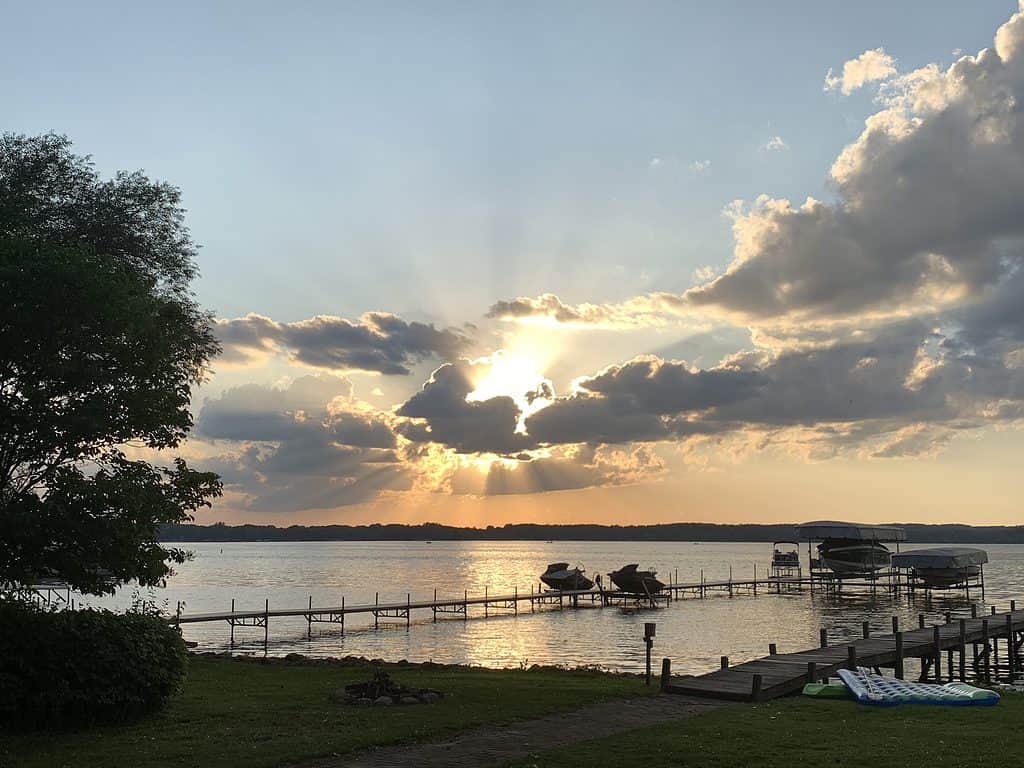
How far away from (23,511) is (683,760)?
13.3m

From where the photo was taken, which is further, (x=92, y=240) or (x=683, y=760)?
(x=92, y=240)

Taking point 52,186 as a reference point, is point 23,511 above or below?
below

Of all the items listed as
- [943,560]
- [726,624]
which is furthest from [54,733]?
[943,560]

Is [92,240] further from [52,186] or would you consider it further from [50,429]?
[50,429]

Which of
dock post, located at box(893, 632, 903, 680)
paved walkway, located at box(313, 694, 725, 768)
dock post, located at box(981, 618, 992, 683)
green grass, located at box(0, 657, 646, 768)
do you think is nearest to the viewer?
green grass, located at box(0, 657, 646, 768)

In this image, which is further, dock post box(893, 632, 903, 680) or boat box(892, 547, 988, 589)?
boat box(892, 547, 988, 589)

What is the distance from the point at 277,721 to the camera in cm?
1950

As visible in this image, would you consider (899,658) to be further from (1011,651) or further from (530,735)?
(530,735)

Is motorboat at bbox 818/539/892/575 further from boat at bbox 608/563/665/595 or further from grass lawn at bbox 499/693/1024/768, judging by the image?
grass lawn at bbox 499/693/1024/768

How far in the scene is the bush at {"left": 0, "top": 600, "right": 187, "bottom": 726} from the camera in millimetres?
17531

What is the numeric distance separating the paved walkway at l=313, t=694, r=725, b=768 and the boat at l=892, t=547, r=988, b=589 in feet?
291

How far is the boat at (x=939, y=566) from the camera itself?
101 metres

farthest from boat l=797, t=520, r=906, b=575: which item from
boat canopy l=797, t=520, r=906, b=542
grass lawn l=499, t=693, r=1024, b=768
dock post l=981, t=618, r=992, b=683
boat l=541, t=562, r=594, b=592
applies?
grass lawn l=499, t=693, r=1024, b=768

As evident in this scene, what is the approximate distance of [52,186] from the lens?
29453 mm
